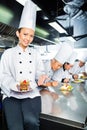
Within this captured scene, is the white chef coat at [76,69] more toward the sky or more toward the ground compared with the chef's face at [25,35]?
more toward the ground

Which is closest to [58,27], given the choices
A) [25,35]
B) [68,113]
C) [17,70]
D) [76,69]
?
[76,69]

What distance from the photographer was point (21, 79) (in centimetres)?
Result: 135

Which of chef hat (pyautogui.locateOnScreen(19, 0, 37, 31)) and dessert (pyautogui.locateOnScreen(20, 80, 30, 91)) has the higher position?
chef hat (pyautogui.locateOnScreen(19, 0, 37, 31))

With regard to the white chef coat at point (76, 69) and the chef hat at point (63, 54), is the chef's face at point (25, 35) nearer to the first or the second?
the chef hat at point (63, 54)

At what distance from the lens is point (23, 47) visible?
4.76 feet

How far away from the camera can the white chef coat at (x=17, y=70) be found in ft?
4.32

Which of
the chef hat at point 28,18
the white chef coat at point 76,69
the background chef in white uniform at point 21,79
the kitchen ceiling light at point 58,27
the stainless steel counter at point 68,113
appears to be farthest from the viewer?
the kitchen ceiling light at point 58,27

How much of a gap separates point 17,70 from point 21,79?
0.07m

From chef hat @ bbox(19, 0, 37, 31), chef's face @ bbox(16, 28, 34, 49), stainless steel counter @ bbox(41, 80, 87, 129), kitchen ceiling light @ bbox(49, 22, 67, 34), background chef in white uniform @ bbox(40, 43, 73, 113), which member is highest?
kitchen ceiling light @ bbox(49, 22, 67, 34)

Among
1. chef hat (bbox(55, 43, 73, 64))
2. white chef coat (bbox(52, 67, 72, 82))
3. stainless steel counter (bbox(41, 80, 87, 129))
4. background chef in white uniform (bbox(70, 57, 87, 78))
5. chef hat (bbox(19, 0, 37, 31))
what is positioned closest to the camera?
stainless steel counter (bbox(41, 80, 87, 129))

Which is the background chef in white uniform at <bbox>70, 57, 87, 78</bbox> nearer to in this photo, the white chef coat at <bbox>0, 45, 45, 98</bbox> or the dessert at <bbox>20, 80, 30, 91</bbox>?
the white chef coat at <bbox>0, 45, 45, 98</bbox>

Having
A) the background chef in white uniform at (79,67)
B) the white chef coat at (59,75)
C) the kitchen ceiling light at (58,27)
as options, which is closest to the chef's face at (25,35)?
the white chef coat at (59,75)

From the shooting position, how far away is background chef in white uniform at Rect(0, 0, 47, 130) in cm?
117

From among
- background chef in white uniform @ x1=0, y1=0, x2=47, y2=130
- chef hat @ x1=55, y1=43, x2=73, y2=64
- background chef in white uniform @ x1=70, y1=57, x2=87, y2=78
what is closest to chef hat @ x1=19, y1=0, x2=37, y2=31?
background chef in white uniform @ x1=0, y1=0, x2=47, y2=130
